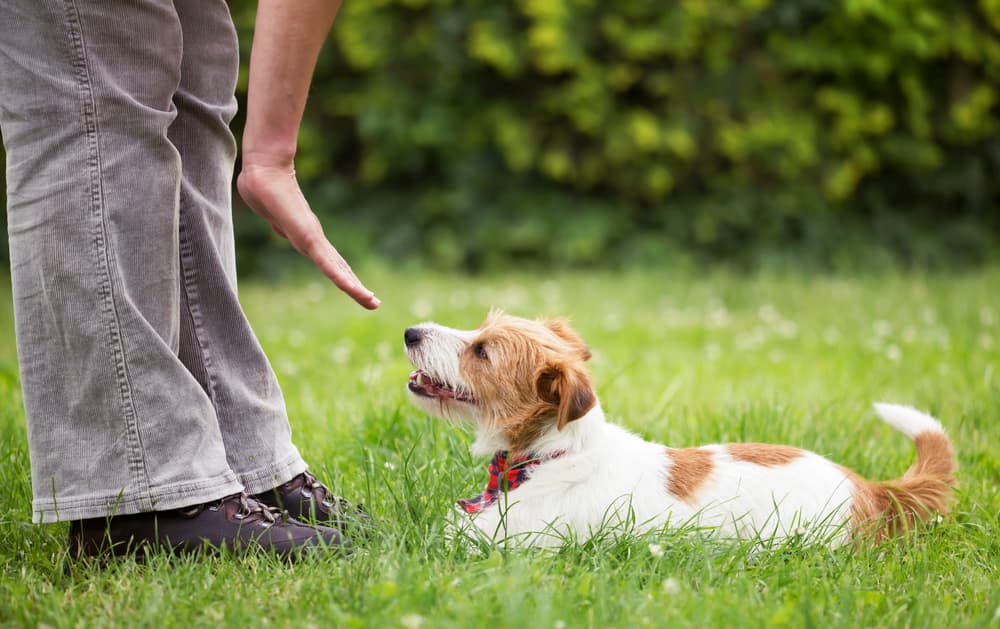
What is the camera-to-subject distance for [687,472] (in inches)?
92.4

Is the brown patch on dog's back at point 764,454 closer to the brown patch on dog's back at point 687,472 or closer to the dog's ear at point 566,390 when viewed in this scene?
the brown patch on dog's back at point 687,472

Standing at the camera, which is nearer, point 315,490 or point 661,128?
point 315,490

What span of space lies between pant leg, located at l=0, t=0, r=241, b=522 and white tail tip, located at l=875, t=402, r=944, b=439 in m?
1.90

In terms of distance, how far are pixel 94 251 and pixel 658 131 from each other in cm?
710

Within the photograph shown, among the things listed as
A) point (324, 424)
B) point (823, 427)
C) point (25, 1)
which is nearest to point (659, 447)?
point (823, 427)

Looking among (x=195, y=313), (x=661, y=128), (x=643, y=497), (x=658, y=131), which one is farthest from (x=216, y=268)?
(x=661, y=128)

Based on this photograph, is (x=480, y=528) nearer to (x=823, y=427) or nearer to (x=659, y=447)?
(x=659, y=447)

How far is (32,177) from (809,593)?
1836 mm

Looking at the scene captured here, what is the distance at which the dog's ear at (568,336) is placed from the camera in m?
2.61

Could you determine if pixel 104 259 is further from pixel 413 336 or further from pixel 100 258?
pixel 413 336

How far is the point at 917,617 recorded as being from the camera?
6.00ft

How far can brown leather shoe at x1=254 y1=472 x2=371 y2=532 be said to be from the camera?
90.1 inches

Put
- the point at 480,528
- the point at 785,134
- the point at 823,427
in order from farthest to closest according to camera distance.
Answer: the point at 785,134 → the point at 823,427 → the point at 480,528

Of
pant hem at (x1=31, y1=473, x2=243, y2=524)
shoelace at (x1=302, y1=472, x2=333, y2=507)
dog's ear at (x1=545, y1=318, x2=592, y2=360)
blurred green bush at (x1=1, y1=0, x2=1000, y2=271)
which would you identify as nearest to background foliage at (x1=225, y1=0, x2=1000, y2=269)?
blurred green bush at (x1=1, y1=0, x2=1000, y2=271)
